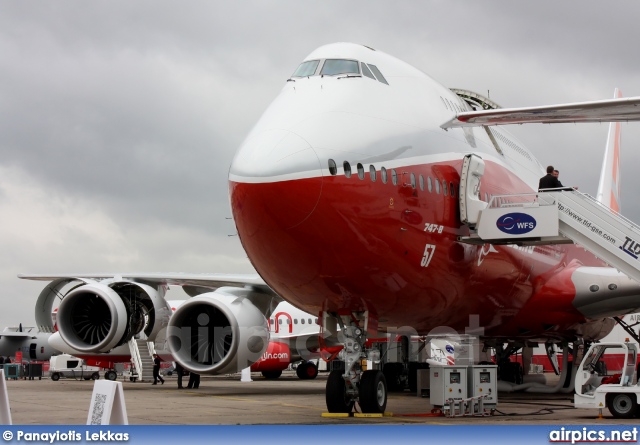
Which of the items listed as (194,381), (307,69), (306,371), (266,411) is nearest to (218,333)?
(266,411)

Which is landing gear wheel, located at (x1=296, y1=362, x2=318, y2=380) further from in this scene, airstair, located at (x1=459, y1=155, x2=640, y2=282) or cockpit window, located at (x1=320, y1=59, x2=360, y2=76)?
cockpit window, located at (x1=320, y1=59, x2=360, y2=76)

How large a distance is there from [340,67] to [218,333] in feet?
24.6

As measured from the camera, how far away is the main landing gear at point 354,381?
39.1ft

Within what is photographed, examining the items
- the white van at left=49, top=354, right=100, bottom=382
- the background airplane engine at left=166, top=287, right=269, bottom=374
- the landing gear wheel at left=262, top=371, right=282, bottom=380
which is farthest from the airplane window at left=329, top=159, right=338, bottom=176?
the white van at left=49, top=354, right=100, bottom=382

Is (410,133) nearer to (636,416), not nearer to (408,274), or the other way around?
(408,274)

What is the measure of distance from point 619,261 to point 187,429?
8174 mm

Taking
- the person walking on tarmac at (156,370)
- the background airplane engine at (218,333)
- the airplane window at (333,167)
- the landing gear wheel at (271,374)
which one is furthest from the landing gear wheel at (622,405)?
the landing gear wheel at (271,374)

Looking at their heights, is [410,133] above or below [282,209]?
above

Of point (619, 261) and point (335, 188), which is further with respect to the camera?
point (619, 261)

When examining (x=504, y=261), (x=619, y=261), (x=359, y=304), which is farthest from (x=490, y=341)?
(x=359, y=304)

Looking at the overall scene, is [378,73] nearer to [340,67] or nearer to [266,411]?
[340,67]

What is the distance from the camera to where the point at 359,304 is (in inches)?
468

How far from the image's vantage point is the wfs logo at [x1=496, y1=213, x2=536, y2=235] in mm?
12188

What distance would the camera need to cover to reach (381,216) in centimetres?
1097
